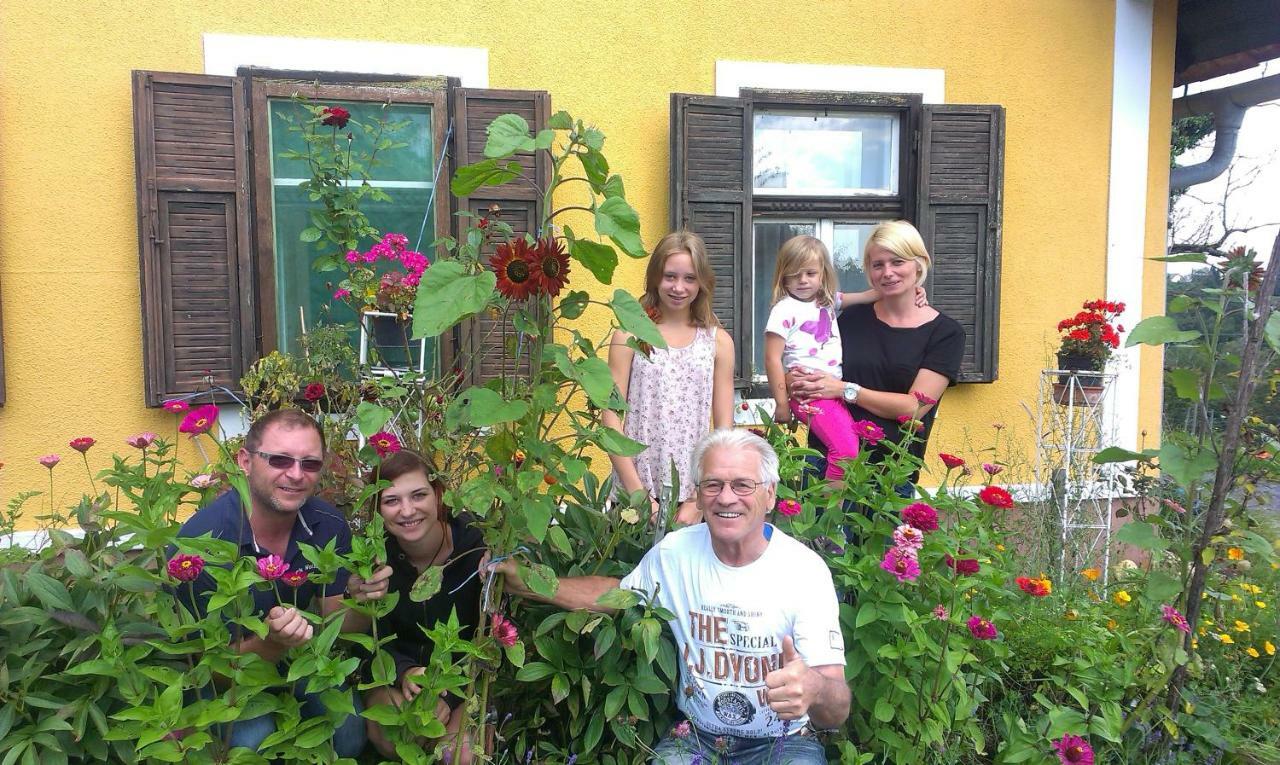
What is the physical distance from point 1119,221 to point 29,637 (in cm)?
460

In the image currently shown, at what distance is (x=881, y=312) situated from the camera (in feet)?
9.25

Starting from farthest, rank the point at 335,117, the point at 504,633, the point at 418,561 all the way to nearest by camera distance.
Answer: the point at 335,117, the point at 418,561, the point at 504,633

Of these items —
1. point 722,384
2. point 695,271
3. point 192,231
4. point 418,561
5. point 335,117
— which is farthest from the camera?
point 192,231

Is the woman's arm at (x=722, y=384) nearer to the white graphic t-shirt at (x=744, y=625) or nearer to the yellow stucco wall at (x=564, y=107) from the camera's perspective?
the white graphic t-shirt at (x=744, y=625)

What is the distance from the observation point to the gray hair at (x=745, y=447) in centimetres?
186

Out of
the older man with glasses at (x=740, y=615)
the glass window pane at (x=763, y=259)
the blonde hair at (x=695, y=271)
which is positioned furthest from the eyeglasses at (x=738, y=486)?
the glass window pane at (x=763, y=259)

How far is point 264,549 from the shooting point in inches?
75.8

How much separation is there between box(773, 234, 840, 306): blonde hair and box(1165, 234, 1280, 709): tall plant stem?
1.18 m

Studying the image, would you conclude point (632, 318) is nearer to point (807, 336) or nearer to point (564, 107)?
point (807, 336)

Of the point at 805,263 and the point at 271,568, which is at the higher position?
the point at 805,263

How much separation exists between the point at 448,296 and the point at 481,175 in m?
0.25

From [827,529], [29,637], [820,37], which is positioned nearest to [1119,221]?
[820,37]

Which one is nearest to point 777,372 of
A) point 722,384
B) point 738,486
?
point 722,384

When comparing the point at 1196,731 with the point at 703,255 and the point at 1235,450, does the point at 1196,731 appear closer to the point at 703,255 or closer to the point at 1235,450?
the point at 1235,450
